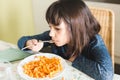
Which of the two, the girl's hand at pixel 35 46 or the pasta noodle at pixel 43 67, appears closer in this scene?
the pasta noodle at pixel 43 67

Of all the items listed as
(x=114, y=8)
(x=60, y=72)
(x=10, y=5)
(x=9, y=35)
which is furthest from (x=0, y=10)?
(x=60, y=72)

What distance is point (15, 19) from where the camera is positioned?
204cm

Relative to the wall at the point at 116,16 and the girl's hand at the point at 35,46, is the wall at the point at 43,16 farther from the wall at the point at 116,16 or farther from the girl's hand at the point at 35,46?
the girl's hand at the point at 35,46

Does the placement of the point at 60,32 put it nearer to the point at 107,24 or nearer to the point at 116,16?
the point at 107,24

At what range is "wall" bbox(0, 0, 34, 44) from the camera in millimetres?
1904

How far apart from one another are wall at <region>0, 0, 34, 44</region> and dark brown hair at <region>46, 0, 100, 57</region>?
3.37ft

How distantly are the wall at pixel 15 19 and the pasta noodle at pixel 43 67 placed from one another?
108 centimetres

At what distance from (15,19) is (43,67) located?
50.2 inches

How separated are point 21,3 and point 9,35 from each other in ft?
1.05

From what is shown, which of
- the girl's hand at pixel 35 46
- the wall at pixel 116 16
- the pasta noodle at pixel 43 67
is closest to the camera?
the pasta noodle at pixel 43 67

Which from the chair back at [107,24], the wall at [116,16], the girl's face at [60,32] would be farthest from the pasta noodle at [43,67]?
the wall at [116,16]

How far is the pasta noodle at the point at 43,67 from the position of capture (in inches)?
32.1

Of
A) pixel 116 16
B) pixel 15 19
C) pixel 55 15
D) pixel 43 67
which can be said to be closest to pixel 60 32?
pixel 55 15

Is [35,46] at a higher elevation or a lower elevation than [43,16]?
higher
